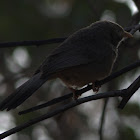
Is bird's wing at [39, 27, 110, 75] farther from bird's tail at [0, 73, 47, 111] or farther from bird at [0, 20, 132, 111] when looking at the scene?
bird's tail at [0, 73, 47, 111]

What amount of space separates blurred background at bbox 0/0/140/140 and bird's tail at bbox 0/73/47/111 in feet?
6.91

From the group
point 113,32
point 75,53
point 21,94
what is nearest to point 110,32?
point 113,32

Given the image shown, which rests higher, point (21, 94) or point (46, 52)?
point (21, 94)

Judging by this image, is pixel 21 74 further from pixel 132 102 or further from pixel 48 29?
pixel 132 102

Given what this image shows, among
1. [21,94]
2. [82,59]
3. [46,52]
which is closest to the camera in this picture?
[21,94]

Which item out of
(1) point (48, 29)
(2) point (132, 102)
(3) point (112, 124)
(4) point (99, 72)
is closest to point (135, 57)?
(2) point (132, 102)

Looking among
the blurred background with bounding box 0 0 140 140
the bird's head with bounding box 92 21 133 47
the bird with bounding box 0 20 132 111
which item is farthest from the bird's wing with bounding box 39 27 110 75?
the blurred background with bounding box 0 0 140 140

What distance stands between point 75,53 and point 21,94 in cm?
102

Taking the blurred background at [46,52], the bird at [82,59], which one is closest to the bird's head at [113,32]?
the bird at [82,59]

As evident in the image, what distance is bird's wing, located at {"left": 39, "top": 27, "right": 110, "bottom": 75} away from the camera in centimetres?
418

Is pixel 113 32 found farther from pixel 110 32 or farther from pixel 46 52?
pixel 46 52

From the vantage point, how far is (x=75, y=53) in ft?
14.7

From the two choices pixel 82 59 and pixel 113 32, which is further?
pixel 113 32

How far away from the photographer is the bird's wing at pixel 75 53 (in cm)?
418
